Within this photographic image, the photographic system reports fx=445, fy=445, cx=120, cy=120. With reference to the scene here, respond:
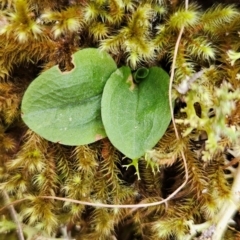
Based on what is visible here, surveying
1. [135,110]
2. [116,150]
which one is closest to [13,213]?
[116,150]

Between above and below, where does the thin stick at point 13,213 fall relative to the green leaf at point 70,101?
below

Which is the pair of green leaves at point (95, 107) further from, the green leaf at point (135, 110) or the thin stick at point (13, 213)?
the thin stick at point (13, 213)

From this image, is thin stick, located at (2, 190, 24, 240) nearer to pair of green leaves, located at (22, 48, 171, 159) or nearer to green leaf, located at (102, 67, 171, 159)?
pair of green leaves, located at (22, 48, 171, 159)

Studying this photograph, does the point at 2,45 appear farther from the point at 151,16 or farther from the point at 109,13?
the point at 151,16

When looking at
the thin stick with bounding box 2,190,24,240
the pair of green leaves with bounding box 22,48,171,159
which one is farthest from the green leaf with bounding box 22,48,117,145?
the thin stick with bounding box 2,190,24,240

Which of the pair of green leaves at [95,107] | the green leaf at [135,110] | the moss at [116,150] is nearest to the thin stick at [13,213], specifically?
the moss at [116,150]

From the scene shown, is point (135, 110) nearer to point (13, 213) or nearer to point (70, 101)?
point (70, 101)
